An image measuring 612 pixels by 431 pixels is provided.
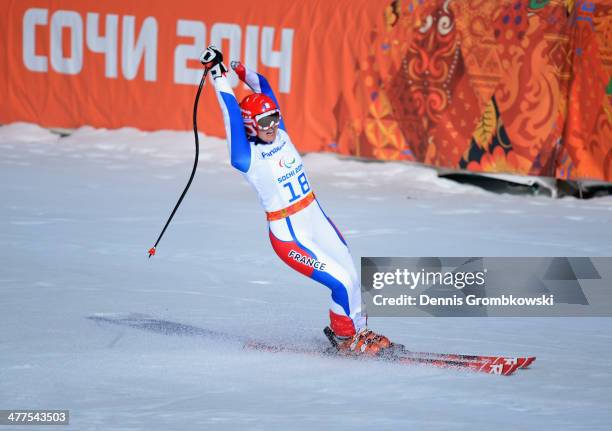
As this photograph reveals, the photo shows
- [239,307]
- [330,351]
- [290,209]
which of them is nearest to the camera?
[290,209]

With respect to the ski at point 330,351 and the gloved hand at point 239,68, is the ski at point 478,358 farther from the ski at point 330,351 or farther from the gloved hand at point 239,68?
the gloved hand at point 239,68

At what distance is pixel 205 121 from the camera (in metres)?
15.1

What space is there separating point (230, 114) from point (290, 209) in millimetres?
651

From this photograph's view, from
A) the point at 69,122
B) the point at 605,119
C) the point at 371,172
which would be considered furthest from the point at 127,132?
the point at 605,119

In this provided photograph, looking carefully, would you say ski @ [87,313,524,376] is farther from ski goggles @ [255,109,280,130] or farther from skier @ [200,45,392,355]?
ski goggles @ [255,109,280,130]

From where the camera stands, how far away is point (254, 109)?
259 inches

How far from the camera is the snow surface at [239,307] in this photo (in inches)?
224

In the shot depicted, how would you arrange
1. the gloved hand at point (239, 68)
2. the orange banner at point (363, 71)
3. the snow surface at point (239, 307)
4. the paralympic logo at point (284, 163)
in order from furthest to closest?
the orange banner at point (363, 71)
the gloved hand at point (239, 68)
the paralympic logo at point (284, 163)
the snow surface at point (239, 307)

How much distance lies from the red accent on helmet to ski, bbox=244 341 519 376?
1287mm

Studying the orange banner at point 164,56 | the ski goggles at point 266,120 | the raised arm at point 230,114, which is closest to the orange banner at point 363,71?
the orange banner at point 164,56

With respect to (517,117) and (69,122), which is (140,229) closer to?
(517,117)

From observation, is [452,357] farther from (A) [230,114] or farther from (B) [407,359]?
(A) [230,114]

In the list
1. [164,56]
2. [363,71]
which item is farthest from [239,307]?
[164,56]

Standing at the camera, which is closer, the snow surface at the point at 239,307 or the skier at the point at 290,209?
the snow surface at the point at 239,307
